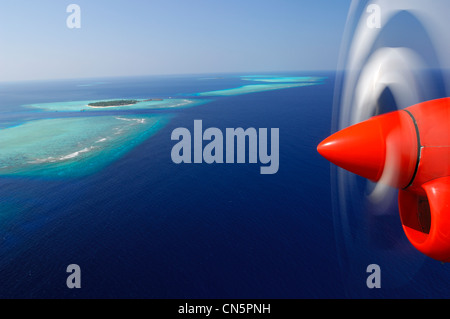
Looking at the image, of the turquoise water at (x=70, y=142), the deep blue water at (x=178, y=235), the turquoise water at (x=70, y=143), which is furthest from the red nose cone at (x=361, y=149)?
the turquoise water at (x=70, y=143)

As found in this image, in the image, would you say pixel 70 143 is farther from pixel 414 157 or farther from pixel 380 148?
pixel 414 157

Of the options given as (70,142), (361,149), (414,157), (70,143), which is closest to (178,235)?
(361,149)

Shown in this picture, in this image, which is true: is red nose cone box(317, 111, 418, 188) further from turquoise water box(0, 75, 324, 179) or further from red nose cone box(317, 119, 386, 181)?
turquoise water box(0, 75, 324, 179)

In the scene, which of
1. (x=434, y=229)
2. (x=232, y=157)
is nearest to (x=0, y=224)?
(x=232, y=157)

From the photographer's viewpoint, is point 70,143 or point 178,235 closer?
point 178,235

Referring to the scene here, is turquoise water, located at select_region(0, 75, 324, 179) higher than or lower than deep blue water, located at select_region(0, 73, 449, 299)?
higher

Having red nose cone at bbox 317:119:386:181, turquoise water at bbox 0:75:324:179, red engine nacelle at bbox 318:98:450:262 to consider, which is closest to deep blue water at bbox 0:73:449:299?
turquoise water at bbox 0:75:324:179
